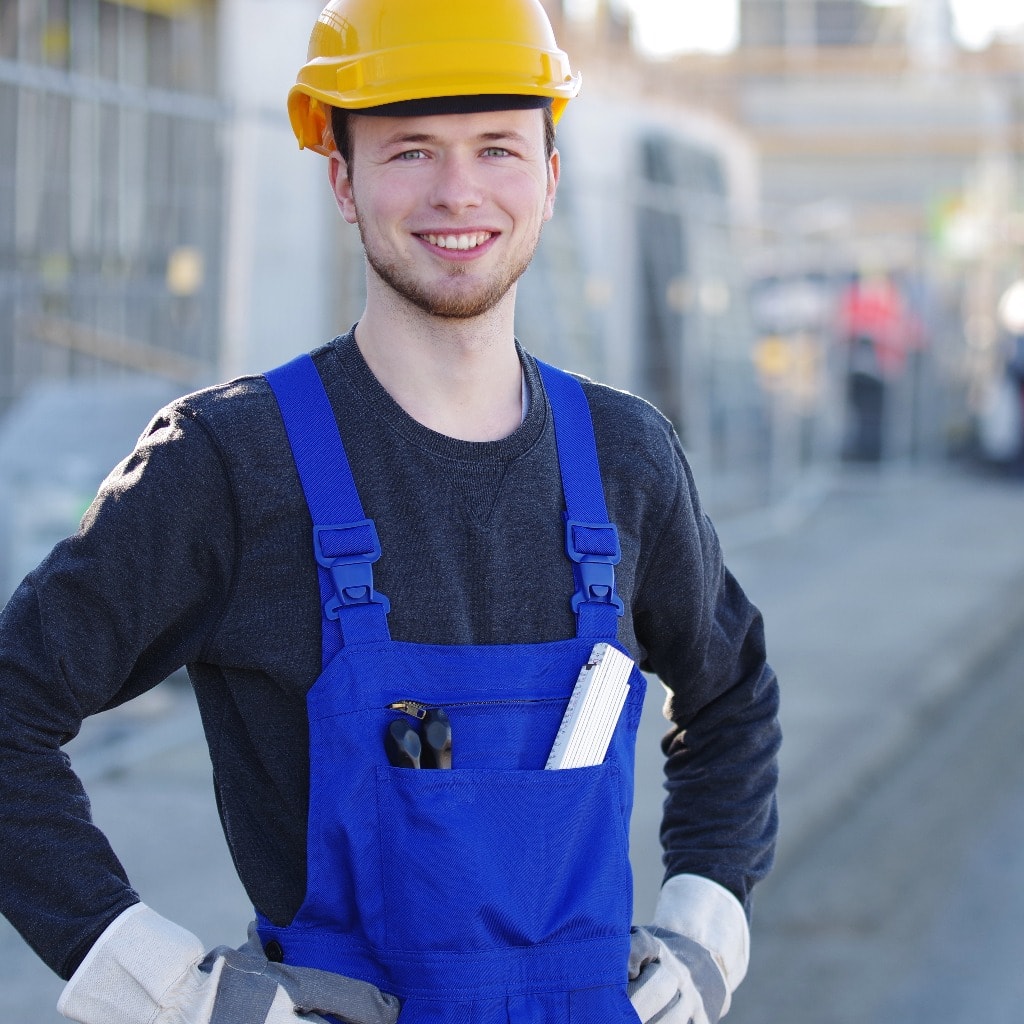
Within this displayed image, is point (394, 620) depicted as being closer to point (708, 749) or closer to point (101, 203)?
point (708, 749)

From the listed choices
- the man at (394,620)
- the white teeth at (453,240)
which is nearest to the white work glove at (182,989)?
the man at (394,620)

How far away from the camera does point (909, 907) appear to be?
4668 mm

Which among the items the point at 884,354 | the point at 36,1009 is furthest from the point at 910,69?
the point at 36,1009

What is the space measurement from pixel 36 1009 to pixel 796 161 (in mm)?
28790

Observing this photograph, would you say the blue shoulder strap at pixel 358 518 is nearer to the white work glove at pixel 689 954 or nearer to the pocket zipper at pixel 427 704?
the pocket zipper at pixel 427 704

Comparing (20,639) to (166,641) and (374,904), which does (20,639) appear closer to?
(166,641)

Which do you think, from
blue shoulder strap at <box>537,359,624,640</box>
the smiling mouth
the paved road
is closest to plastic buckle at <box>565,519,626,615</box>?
blue shoulder strap at <box>537,359,624,640</box>

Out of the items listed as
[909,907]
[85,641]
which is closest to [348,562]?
[85,641]

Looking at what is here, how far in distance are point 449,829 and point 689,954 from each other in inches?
20.1

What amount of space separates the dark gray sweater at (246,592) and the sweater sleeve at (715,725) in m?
0.12

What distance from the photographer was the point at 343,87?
5.95 ft

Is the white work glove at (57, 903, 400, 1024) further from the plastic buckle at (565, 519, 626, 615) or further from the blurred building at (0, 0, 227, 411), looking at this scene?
the blurred building at (0, 0, 227, 411)

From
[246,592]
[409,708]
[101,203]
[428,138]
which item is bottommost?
[409,708]

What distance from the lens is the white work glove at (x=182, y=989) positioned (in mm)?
1605
